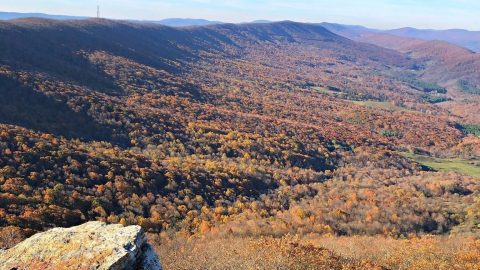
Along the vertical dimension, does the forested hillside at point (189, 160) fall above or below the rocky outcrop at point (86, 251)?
below

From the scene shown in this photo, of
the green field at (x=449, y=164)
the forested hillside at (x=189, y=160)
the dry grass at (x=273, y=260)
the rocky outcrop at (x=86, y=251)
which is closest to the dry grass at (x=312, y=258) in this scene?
the dry grass at (x=273, y=260)

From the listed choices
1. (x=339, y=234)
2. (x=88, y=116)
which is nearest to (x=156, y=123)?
(x=88, y=116)

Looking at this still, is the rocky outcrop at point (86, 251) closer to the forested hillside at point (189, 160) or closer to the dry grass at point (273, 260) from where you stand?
the dry grass at point (273, 260)

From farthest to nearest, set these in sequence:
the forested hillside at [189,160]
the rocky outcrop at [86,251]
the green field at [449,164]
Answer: the green field at [449,164]
the forested hillside at [189,160]
the rocky outcrop at [86,251]

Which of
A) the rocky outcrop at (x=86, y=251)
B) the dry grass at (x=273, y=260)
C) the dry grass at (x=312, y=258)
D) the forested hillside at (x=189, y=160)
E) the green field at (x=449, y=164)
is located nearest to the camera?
the rocky outcrop at (x=86, y=251)

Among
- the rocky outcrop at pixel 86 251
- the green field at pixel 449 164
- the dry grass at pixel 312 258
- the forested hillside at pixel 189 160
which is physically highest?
the rocky outcrop at pixel 86 251

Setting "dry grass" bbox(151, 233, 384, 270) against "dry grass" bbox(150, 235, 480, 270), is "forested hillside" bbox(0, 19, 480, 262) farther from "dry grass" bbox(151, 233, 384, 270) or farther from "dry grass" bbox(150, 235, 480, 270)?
"dry grass" bbox(151, 233, 384, 270)

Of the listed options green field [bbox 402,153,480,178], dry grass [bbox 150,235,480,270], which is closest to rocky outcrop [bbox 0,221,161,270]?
dry grass [bbox 150,235,480,270]
